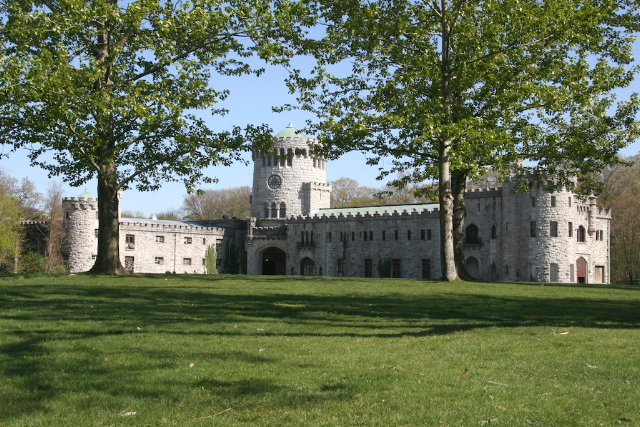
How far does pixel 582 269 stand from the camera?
51.8m

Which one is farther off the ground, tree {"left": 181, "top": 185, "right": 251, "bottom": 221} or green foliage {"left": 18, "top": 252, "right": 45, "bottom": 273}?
tree {"left": 181, "top": 185, "right": 251, "bottom": 221}

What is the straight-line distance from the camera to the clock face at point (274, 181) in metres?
72.2

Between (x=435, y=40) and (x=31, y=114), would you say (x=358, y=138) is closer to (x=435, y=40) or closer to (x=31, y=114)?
(x=435, y=40)

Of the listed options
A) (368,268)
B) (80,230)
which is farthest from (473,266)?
(80,230)

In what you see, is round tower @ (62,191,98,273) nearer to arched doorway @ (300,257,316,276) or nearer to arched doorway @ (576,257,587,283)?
arched doorway @ (300,257,316,276)

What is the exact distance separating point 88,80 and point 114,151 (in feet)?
9.99

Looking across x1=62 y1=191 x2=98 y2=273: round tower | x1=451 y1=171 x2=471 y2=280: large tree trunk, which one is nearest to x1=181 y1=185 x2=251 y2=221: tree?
x1=62 y1=191 x2=98 y2=273: round tower

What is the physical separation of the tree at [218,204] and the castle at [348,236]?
28274mm

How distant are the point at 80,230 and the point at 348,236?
963 inches

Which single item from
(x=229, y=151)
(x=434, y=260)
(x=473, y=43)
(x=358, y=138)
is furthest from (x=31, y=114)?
(x=434, y=260)

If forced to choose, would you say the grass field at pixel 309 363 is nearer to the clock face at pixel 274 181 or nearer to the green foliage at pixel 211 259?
the green foliage at pixel 211 259

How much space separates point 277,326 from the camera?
→ 1185 cm

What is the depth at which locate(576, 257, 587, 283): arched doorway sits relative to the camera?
51.5 metres

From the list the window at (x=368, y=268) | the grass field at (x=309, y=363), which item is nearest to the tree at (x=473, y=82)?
the grass field at (x=309, y=363)
